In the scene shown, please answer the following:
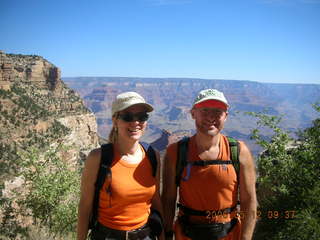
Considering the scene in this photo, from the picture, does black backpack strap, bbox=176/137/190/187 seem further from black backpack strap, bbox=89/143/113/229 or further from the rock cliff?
the rock cliff

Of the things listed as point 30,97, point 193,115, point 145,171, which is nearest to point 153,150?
point 145,171

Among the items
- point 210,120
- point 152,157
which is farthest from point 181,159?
point 210,120

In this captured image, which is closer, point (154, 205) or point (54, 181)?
point (154, 205)

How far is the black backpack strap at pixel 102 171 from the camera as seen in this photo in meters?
3.15

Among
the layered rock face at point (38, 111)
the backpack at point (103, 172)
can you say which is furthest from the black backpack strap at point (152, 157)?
the layered rock face at point (38, 111)

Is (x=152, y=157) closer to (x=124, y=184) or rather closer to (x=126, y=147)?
(x=126, y=147)

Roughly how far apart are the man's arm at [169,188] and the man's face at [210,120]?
0.47 meters

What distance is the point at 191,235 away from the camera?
11.4ft

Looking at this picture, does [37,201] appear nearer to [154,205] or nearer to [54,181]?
[54,181]

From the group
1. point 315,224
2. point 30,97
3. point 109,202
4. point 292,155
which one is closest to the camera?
point 109,202

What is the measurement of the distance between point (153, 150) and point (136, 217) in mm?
861

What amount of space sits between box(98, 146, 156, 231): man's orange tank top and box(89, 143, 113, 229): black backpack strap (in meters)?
0.05

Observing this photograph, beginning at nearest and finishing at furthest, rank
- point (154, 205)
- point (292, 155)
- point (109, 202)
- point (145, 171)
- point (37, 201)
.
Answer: point (109, 202)
point (145, 171)
point (154, 205)
point (292, 155)
point (37, 201)

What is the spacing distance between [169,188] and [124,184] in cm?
72
